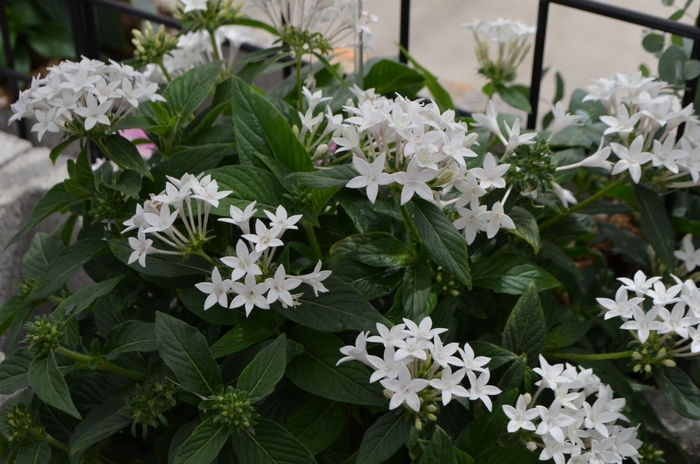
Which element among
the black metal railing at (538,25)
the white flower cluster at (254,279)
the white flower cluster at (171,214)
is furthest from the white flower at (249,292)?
the black metal railing at (538,25)

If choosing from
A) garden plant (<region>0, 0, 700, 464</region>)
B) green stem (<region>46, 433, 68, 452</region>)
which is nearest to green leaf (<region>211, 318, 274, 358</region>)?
garden plant (<region>0, 0, 700, 464</region>)

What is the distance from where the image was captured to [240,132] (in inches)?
48.5

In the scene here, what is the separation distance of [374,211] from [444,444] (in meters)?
0.41

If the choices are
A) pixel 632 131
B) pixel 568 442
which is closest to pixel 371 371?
pixel 568 442

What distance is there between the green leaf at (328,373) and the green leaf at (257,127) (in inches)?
10.7

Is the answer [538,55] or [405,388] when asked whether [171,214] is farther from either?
[538,55]

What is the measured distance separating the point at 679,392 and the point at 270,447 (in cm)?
58

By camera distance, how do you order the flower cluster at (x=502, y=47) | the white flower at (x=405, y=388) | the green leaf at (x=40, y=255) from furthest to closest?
Result: the flower cluster at (x=502, y=47) → the green leaf at (x=40, y=255) → the white flower at (x=405, y=388)

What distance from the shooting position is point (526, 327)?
1.16m

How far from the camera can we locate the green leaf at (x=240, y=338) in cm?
108

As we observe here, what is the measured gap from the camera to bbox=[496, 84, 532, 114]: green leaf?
1.58 metres

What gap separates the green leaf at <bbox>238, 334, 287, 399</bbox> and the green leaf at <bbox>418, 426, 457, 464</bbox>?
21 centimetres

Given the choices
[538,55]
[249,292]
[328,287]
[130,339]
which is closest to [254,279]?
[249,292]

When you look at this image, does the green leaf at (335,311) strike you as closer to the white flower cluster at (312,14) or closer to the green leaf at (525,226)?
the green leaf at (525,226)
